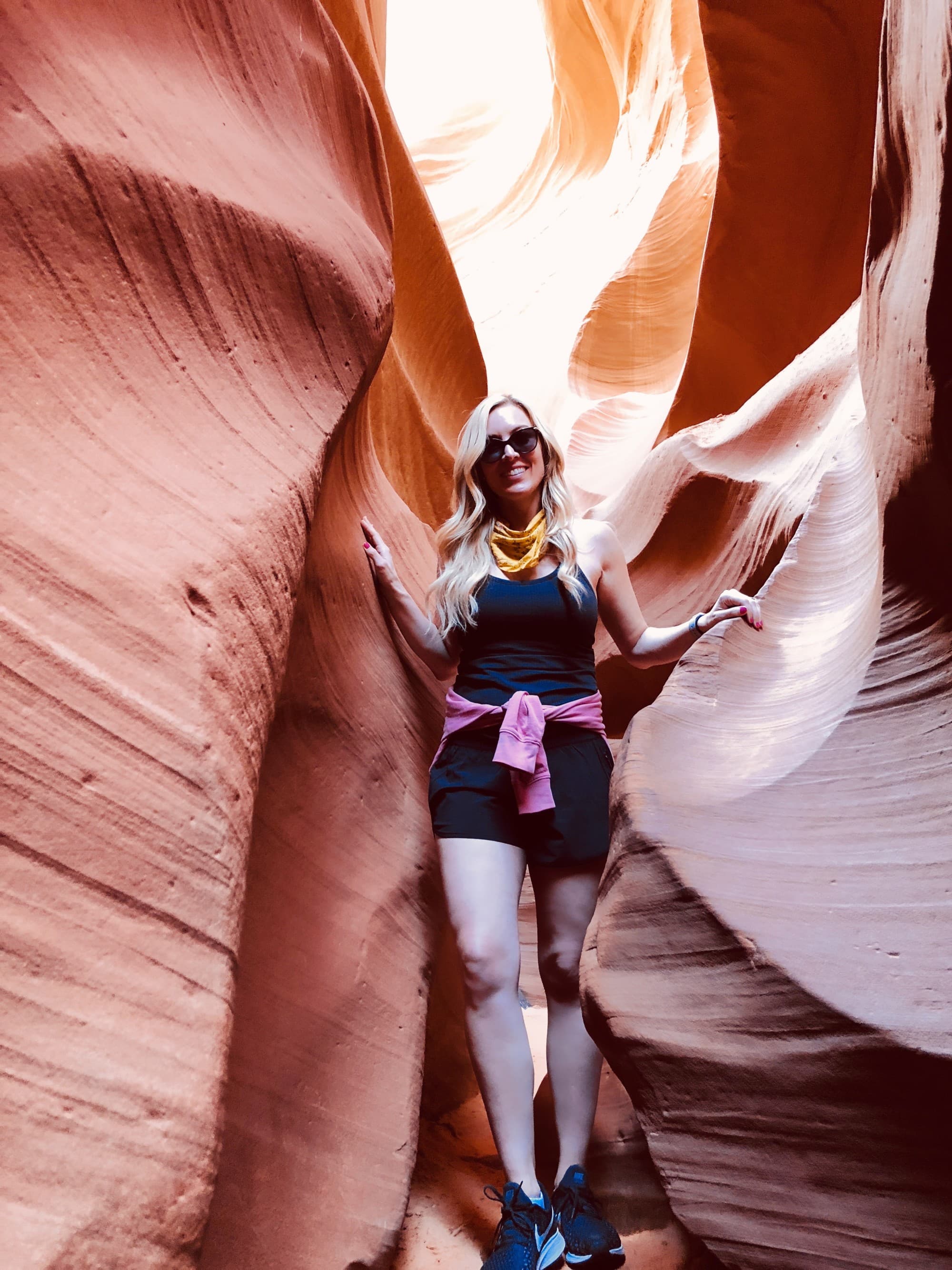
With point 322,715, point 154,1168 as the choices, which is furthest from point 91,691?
point 322,715

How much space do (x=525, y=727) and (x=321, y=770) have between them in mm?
516

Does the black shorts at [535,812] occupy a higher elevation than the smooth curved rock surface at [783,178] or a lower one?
lower

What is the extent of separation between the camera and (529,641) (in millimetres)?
2535

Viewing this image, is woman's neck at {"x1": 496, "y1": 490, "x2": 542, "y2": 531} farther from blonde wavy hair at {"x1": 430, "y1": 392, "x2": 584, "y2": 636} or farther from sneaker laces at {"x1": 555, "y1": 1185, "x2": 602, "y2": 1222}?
sneaker laces at {"x1": 555, "y1": 1185, "x2": 602, "y2": 1222}

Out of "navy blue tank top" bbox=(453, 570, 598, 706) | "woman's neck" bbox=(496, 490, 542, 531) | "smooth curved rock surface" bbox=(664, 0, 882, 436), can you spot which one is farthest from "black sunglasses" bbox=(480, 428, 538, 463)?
"smooth curved rock surface" bbox=(664, 0, 882, 436)

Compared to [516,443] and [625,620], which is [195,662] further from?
[625,620]

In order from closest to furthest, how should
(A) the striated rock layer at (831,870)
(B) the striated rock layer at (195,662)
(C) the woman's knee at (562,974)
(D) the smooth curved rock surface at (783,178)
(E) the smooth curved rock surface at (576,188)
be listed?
(B) the striated rock layer at (195,662) → (A) the striated rock layer at (831,870) → (C) the woman's knee at (562,974) → (D) the smooth curved rock surface at (783,178) → (E) the smooth curved rock surface at (576,188)

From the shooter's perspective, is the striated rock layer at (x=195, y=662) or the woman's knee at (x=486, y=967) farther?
the woman's knee at (x=486, y=967)

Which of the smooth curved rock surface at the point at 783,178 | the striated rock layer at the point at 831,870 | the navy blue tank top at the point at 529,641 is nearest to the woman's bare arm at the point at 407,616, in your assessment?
the navy blue tank top at the point at 529,641

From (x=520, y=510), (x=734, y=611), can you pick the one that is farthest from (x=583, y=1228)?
(x=520, y=510)

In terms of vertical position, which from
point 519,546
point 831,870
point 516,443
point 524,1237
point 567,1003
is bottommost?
point 524,1237

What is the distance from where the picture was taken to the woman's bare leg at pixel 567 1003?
2.15 meters

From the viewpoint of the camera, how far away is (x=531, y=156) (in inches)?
363

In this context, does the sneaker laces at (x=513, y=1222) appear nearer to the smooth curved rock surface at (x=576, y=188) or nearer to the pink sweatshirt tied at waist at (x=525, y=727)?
the pink sweatshirt tied at waist at (x=525, y=727)
